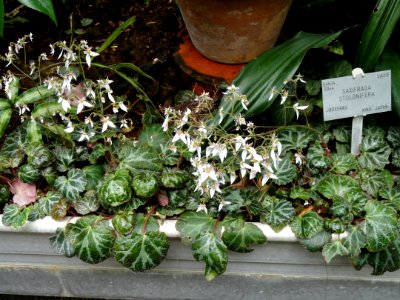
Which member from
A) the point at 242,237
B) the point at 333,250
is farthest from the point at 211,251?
the point at 333,250

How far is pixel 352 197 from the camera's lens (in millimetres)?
1231

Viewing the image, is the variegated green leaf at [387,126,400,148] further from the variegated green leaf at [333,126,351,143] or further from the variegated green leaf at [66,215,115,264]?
the variegated green leaf at [66,215,115,264]

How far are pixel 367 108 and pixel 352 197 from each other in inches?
9.4

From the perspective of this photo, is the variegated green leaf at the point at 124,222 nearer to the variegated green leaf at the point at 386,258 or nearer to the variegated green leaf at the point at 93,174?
the variegated green leaf at the point at 93,174

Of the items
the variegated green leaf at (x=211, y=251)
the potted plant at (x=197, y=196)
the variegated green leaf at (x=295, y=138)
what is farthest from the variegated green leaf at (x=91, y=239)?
the variegated green leaf at (x=295, y=138)

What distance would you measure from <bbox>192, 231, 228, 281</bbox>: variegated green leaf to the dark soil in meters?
0.68

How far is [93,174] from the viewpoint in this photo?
134cm

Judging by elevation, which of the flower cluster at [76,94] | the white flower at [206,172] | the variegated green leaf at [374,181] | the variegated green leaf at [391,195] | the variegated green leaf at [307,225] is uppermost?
the flower cluster at [76,94]

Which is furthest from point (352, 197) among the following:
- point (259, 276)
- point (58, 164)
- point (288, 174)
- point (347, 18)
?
point (58, 164)

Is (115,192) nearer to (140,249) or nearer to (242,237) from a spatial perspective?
(140,249)

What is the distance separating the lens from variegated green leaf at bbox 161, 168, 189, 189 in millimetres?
1249

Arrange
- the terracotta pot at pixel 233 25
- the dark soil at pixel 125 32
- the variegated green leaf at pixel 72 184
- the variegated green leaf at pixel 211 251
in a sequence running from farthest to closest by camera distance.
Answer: the dark soil at pixel 125 32 → the terracotta pot at pixel 233 25 → the variegated green leaf at pixel 72 184 → the variegated green leaf at pixel 211 251

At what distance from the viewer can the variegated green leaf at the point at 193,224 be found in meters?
1.22

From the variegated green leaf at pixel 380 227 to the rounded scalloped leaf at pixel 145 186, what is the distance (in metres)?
0.54
